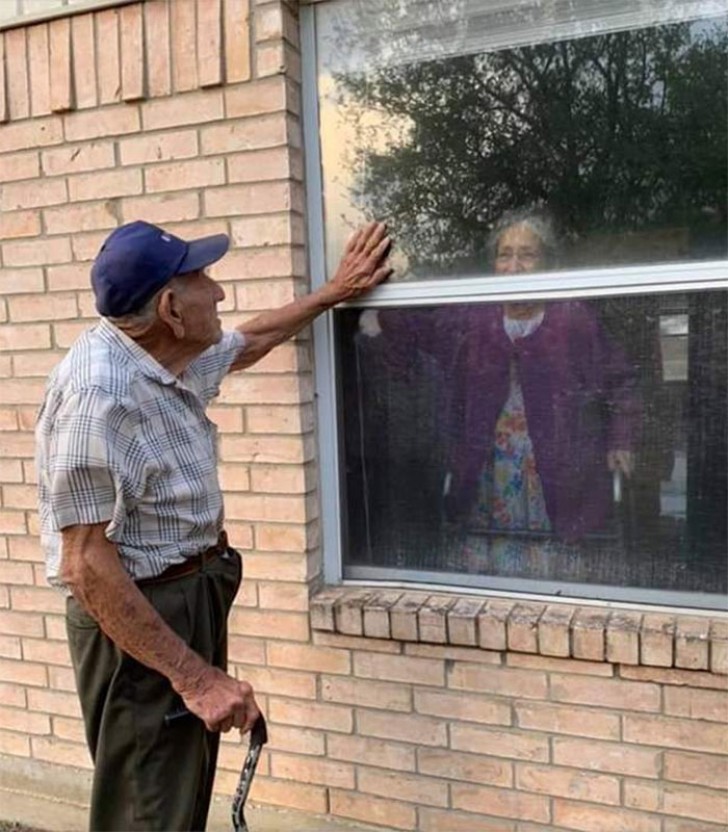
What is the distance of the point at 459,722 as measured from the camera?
2689 mm

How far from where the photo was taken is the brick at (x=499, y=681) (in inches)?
102

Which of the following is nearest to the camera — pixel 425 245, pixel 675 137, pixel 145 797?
pixel 145 797

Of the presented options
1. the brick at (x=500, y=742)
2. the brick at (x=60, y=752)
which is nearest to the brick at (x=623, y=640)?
the brick at (x=500, y=742)

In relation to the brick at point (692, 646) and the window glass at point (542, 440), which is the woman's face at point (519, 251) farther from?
the brick at point (692, 646)

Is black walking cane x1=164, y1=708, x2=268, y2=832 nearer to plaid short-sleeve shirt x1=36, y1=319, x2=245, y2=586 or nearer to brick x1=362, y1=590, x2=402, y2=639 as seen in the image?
plaid short-sleeve shirt x1=36, y1=319, x2=245, y2=586

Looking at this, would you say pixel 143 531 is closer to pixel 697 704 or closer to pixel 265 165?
pixel 265 165

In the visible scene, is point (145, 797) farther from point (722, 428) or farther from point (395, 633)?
point (722, 428)

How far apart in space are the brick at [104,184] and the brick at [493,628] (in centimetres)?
167

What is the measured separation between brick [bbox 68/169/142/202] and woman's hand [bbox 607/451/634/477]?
164 cm

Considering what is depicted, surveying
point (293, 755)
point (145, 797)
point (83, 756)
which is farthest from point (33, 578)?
point (145, 797)

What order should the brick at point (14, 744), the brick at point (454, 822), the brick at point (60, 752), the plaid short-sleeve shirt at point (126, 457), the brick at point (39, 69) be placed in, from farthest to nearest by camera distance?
the brick at point (14, 744)
the brick at point (60, 752)
the brick at point (39, 69)
the brick at point (454, 822)
the plaid short-sleeve shirt at point (126, 457)

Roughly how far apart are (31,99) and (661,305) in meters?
2.07

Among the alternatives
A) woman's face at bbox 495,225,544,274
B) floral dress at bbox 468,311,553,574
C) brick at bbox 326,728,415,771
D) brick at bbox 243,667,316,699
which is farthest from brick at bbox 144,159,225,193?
brick at bbox 326,728,415,771

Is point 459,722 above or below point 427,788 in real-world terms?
above
